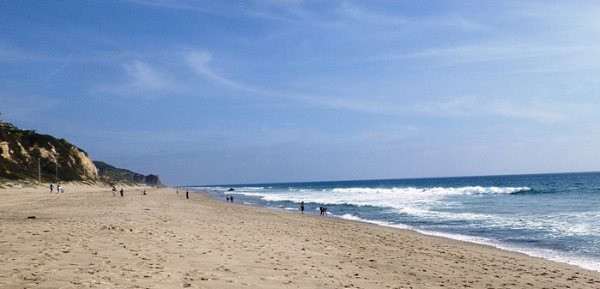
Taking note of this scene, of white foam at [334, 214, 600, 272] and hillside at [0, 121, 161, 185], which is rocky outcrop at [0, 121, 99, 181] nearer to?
hillside at [0, 121, 161, 185]

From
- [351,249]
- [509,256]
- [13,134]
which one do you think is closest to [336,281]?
[351,249]

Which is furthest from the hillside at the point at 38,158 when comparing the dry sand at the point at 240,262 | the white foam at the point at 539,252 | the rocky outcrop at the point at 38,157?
the white foam at the point at 539,252

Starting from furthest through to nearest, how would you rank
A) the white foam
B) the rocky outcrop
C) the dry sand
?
the rocky outcrop, the white foam, the dry sand

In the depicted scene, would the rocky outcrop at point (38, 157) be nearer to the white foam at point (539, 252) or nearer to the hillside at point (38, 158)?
the hillside at point (38, 158)

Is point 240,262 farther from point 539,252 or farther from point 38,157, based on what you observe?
point 38,157

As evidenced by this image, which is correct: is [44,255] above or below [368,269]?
above

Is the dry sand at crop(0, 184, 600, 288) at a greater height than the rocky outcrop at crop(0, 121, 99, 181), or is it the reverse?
the rocky outcrop at crop(0, 121, 99, 181)

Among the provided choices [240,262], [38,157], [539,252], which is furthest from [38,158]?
[539,252]

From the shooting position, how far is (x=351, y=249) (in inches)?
659

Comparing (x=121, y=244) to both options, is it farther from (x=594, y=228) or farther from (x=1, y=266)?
(x=594, y=228)

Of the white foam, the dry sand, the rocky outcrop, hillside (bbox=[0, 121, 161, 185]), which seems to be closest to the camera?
the dry sand

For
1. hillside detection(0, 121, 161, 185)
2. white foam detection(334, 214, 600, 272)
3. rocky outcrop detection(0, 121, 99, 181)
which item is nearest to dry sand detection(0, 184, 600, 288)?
white foam detection(334, 214, 600, 272)

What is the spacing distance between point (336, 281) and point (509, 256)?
29.3 ft

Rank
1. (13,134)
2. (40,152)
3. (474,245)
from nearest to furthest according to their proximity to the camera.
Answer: (474,245), (13,134), (40,152)
